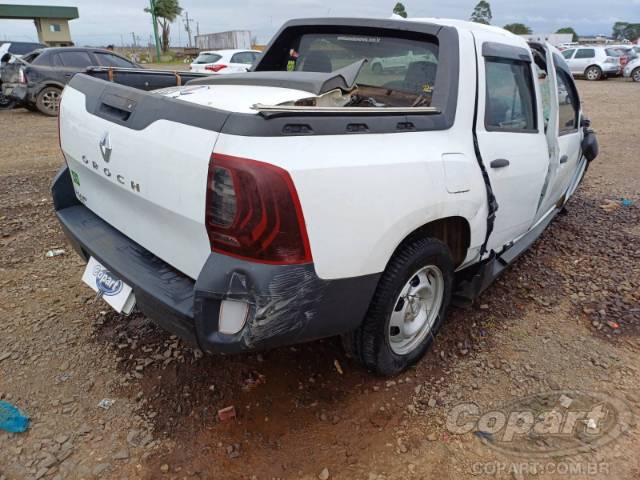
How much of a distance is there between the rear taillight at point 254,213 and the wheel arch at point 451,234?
66cm

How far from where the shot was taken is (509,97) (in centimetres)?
299

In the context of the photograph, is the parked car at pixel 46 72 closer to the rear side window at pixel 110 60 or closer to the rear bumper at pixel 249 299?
the rear side window at pixel 110 60

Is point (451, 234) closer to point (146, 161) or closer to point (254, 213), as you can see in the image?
point (254, 213)

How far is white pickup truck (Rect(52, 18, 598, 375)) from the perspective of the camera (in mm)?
1807

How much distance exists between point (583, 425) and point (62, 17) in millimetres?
48369

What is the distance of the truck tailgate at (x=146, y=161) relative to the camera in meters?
1.85

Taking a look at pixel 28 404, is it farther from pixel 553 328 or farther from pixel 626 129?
pixel 626 129

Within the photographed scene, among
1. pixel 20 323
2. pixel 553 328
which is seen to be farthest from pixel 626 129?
pixel 20 323

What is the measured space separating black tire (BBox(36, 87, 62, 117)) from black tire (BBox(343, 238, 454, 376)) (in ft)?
37.7

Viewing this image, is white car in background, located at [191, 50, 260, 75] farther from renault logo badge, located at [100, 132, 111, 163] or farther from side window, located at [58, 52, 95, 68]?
renault logo badge, located at [100, 132, 111, 163]

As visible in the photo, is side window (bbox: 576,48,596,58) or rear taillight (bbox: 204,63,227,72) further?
side window (bbox: 576,48,596,58)

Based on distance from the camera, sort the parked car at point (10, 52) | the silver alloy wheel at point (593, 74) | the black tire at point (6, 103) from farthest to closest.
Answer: the silver alloy wheel at point (593, 74), the black tire at point (6, 103), the parked car at point (10, 52)

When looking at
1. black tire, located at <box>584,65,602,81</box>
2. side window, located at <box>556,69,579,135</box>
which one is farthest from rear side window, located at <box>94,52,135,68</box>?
black tire, located at <box>584,65,602,81</box>

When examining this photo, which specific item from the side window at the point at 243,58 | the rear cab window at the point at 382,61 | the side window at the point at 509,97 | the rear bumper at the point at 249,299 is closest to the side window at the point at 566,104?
the side window at the point at 509,97
